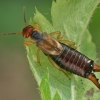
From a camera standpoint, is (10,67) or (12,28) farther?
(10,67)

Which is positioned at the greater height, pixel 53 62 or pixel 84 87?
pixel 53 62

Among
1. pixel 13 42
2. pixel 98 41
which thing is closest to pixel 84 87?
pixel 98 41

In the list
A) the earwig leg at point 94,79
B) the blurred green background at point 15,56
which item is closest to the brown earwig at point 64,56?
the earwig leg at point 94,79

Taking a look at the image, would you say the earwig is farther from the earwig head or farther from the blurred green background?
the blurred green background

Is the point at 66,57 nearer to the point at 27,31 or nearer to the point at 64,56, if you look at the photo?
the point at 64,56

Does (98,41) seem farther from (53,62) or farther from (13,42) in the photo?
(13,42)

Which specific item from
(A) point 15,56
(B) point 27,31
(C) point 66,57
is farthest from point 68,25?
(A) point 15,56
